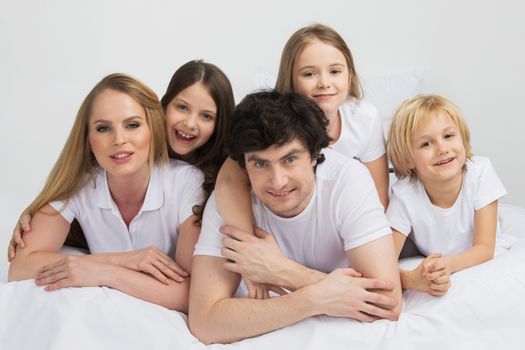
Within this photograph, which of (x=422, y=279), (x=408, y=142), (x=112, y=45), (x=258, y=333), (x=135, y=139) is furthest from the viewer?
(x=112, y=45)

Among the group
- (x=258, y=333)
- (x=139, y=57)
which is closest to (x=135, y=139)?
(x=258, y=333)

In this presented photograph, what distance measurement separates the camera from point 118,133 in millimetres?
2164

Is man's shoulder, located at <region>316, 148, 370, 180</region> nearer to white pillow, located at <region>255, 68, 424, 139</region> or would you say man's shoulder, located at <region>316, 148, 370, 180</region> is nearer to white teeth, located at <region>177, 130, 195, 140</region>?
white teeth, located at <region>177, 130, 195, 140</region>

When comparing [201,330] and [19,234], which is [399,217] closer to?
[201,330]

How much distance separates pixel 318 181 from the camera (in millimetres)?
2047

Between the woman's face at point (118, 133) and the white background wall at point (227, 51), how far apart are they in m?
1.71

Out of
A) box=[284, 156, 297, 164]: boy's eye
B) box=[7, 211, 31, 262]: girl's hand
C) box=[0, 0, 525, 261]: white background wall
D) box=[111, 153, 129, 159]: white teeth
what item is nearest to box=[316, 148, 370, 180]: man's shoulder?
box=[284, 156, 297, 164]: boy's eye

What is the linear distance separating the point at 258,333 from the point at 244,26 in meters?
2.47

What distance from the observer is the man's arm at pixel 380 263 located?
6.19ft

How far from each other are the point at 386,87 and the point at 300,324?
7.00 ft

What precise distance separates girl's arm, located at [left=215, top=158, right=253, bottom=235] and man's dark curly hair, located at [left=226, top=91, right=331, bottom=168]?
0.34 ft

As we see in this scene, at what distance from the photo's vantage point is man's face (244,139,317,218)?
1.89m

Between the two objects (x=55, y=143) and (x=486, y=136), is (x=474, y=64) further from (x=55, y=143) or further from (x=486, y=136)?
(x=55, y=143)

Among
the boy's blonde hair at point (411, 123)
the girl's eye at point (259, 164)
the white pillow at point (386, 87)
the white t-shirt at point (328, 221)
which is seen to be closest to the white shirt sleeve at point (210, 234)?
the white t-shirt at point (328, 221)
